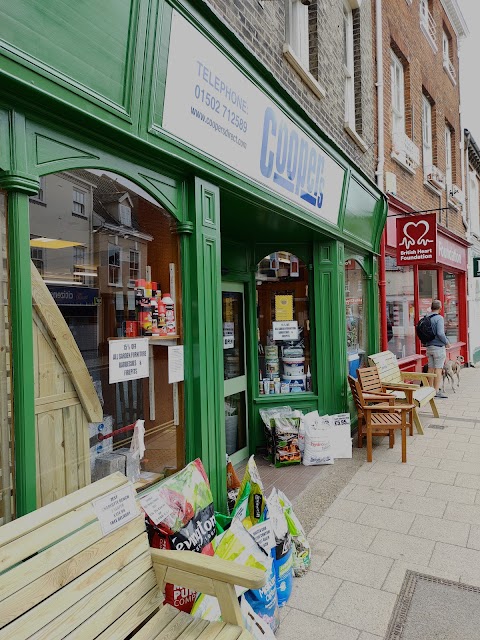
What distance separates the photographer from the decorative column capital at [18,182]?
6.96ft

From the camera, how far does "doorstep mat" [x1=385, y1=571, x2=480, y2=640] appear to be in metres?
2.60

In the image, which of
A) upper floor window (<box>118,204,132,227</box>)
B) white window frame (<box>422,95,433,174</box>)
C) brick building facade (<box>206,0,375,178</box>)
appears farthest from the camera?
white window frame (<box>422,95,433,174</box>)

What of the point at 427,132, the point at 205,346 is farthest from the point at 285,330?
the point at 427,132

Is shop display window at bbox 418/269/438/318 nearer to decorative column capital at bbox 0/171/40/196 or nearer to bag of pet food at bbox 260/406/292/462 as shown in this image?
bag of pet food at bbox 260/406/292/462

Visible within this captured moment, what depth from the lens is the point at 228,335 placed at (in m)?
5.59

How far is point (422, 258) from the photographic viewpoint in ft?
28.0

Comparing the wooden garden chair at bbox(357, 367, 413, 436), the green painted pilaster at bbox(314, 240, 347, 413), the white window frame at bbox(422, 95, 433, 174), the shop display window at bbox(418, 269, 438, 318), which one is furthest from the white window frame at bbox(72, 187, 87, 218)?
the white window frame at bbox(422, 95, 433, 174)

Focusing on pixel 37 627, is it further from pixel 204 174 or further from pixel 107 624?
pixel 204 174

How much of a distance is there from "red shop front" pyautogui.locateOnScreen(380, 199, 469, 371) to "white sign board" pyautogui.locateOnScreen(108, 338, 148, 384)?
598 centimetres

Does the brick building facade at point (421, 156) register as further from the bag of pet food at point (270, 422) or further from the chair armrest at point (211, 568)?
the chair armrest at point (211, 568)

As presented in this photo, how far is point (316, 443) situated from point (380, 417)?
3.83 ft

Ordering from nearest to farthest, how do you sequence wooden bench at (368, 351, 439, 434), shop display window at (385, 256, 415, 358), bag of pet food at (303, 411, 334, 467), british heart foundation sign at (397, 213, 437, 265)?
bag of pet food at (303, 411, 334, 467) → wooden bench at (368, 351, 439, 434) → british heart foundation sign at (397, 213, 437, 265) → shop display window at (385, 256, 415, 358)

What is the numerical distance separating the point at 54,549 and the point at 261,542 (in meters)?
1.22

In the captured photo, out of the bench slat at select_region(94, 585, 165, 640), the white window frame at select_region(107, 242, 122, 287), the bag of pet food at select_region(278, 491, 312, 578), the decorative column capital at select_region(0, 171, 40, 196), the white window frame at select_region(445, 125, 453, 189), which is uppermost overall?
the white window frame at select_region(445, 125, 453, 189)
